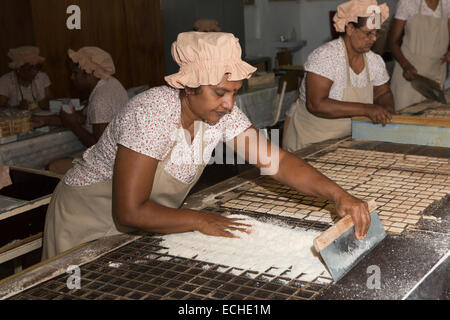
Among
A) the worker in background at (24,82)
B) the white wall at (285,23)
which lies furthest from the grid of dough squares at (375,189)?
the white wall at (285,23)

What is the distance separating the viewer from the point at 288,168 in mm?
1971

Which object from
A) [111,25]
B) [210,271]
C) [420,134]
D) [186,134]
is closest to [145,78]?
[111,25]

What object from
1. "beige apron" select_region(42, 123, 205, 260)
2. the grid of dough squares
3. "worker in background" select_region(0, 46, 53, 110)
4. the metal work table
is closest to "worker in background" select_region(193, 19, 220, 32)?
"worker in background" select_region(0, 46, 53, 110)

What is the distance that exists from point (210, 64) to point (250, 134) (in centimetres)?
49

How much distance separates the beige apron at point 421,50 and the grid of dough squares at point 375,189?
2.37m

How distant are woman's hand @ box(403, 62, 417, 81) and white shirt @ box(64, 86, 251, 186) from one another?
2883 mm

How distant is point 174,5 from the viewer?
6.62 meters

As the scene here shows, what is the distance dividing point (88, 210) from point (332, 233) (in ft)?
3.33

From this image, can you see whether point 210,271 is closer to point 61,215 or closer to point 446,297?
point 446,297

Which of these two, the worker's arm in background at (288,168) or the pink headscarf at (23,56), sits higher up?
the pink headscarf at (23,56)

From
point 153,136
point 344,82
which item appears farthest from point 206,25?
point 153,136

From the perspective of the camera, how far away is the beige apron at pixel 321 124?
3.16 metres

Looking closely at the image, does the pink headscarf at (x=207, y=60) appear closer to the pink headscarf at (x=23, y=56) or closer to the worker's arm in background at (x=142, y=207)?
the worker's arm in background at (x=142, y=207)

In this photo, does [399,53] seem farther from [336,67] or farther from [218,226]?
[218,226]
